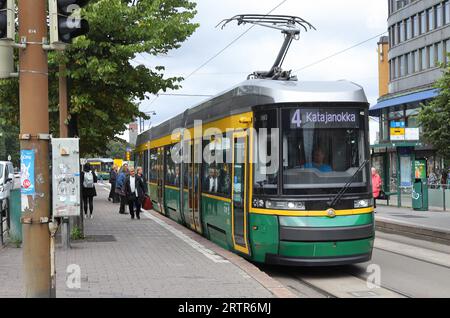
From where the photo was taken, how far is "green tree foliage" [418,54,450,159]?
20.7m

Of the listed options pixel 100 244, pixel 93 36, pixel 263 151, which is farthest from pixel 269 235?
pixel 93 36

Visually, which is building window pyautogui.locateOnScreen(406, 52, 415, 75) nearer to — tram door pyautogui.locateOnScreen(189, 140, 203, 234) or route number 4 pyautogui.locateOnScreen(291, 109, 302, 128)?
tram door pyautogui.locateOnScreen(189, 140, 203, 234)

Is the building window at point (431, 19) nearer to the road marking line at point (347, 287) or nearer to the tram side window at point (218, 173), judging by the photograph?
the tram side window at point (218, 173)

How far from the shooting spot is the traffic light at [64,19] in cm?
579

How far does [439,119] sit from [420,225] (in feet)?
25.9

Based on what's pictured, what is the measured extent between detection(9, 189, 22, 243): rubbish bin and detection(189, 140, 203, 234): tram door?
11.8 ft

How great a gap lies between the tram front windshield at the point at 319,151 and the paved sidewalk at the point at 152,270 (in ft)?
4.83

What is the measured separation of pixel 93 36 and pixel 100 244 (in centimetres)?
407

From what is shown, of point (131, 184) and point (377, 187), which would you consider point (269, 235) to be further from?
point (377, 187)

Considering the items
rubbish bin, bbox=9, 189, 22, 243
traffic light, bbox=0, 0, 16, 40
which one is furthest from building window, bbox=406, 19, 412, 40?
traffic light, bbox=0, 0, 16, 40

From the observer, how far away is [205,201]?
483 inches

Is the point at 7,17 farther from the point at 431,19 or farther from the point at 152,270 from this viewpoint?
the point at 431,19

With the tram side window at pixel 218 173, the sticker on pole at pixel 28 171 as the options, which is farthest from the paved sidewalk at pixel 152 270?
the sticker on pole at pixel 28 171
